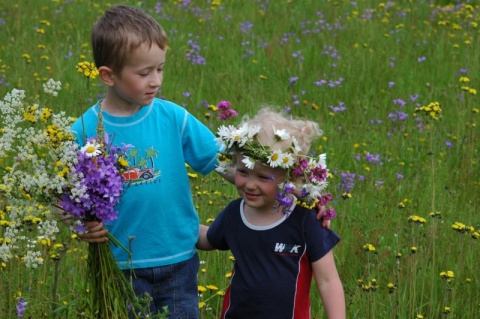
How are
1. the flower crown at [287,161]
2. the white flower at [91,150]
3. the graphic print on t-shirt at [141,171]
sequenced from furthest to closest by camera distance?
1. the graphic print on t-shirt at [141,171]
2. the flower crown at [287,161]
3. the white flower at [91,150]

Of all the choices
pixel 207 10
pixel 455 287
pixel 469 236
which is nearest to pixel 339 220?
pixel 469 236

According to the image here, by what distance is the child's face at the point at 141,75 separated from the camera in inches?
129

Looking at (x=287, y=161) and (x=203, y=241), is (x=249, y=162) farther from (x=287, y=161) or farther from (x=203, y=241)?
(x=203, y=241)

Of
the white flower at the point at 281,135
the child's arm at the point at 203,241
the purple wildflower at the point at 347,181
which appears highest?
the purple wildflower at the point at 347,181

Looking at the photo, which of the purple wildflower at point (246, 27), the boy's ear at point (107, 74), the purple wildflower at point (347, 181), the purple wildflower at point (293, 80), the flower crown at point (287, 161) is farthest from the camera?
the purple wildflower at point (246, 27)

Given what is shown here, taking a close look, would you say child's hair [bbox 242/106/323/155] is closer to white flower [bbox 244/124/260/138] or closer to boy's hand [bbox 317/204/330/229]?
white flower [bbox 244/124/260/138]

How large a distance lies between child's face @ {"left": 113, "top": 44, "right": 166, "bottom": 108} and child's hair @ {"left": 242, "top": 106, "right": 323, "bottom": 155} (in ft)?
1.24

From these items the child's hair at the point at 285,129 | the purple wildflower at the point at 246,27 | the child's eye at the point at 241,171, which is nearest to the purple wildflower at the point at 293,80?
the purple wildflower at the point at 246,27

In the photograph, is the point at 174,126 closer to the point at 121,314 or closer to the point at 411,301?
the point at 121,314

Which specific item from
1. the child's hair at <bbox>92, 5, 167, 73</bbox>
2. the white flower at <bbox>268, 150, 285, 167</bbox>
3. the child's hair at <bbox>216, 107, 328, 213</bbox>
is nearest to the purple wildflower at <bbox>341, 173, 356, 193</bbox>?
the child's hair at <bbox>216, 107, 328, 213</bbox>

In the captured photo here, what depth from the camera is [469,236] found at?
4.77 metres

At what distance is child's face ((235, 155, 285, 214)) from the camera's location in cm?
312

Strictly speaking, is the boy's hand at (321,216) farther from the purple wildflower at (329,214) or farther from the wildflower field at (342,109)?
the wildflower field at (342,109)

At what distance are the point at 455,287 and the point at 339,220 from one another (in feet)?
3.44
